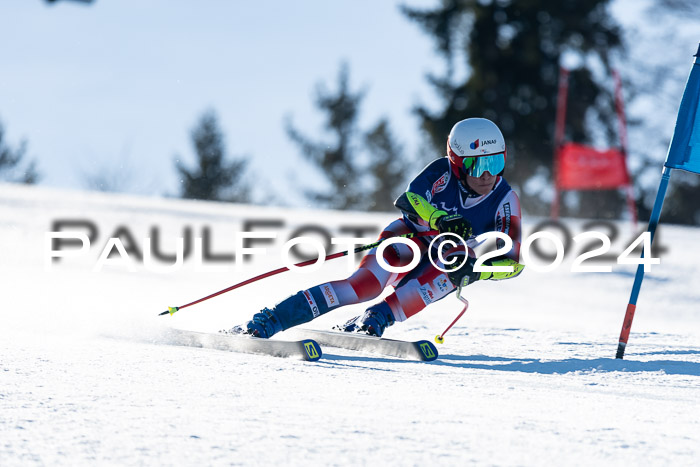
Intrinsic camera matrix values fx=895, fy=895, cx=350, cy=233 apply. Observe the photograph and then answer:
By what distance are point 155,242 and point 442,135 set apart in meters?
12.5

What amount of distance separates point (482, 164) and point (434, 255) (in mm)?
550

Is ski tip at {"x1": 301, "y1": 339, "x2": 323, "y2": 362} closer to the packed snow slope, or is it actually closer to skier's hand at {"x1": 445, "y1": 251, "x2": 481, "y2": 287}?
the packed snow slope

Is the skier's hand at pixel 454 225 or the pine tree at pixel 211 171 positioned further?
the pine tree at pixel 211 171

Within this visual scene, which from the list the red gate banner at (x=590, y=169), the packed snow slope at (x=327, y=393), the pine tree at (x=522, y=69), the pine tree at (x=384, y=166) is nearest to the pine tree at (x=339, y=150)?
the pine tree at (x=384, y=166)

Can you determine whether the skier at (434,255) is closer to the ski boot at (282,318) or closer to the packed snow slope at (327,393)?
the ski boot at (282,318)

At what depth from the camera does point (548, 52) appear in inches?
957

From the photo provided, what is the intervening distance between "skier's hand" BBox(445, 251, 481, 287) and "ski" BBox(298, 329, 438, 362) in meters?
0.44

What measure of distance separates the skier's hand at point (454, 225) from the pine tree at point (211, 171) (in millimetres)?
30637

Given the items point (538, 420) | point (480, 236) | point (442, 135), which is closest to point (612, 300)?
point (480, 236)

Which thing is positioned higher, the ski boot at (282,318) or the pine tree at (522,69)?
the pine tree at (522,69)

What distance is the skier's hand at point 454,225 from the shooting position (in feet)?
14.6

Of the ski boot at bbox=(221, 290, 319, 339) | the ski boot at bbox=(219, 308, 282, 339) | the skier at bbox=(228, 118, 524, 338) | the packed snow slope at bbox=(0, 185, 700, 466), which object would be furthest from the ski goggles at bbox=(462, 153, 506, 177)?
the ski boot at bbox=(219, 308, 282, 339)

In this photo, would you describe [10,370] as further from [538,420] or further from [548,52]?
[548,52]

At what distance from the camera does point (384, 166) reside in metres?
34.6
